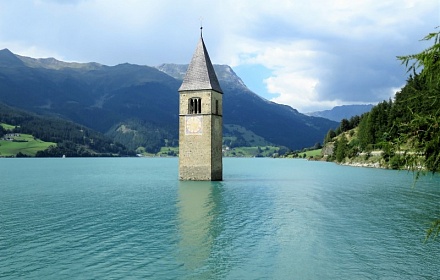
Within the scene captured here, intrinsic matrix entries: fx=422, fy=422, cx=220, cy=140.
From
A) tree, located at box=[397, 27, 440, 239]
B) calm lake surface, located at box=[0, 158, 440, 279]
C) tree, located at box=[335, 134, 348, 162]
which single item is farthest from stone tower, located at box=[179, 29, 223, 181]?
tree, located at box=[335, 134, 348, 162]

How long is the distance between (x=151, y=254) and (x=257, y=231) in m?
8.03

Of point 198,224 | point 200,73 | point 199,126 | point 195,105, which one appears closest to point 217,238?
point 198,224

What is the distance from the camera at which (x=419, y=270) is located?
17953mm

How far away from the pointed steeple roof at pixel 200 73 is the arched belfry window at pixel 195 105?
164 cm

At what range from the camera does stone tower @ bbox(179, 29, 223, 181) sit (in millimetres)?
57094

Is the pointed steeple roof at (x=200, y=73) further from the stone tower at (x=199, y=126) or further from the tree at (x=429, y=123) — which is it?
the tree at (x=429, y=123)

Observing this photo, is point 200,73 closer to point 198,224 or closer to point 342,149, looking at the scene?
point 198,224

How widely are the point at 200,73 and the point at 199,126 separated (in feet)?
25.1

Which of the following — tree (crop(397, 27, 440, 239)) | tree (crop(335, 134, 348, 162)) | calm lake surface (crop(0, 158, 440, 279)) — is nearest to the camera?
tree (crop(397, 27, 440, 239))

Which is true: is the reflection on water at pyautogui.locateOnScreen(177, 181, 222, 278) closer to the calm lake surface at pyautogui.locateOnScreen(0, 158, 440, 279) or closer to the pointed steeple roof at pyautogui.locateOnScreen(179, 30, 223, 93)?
the calm lake surface at pyautogui.locateOnScreen(0, 158, 440, 279)

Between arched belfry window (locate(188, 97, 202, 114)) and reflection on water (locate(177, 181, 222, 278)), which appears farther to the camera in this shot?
arched belfry window (locate(188, 97, 202, 114))

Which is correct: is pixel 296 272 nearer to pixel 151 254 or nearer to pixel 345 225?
pixel 151 254

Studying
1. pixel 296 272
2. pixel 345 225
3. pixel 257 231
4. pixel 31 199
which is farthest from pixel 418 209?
pixel 31 199

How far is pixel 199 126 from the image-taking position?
5741 centimetres
